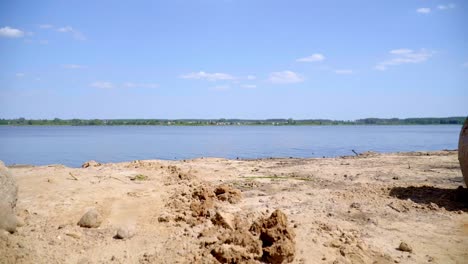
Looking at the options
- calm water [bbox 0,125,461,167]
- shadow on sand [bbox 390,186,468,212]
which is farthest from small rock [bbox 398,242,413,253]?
calm water [bbox 0,125,461,167]

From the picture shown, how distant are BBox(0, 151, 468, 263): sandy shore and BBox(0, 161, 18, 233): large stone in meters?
0.20

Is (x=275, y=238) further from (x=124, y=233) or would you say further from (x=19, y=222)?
(x=19, y=222)

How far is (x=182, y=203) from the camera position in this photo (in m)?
7.72

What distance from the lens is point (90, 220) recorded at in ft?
21.9

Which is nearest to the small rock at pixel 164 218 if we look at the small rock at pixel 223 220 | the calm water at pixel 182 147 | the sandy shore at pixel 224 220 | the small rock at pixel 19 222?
the sandy shore at pixel 224 220

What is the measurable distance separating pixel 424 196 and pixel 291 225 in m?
4.50

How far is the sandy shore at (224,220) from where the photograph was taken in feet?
19.5

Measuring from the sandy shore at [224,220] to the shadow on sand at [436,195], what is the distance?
24 millimetres

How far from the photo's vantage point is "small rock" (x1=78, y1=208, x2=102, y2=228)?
21.8 ft

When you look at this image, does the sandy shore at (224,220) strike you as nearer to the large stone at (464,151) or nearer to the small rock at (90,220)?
the small rock at (90,220)

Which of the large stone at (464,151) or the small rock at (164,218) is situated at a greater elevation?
the large stone at (464,151)

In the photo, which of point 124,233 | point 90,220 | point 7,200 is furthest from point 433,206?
point 7,200

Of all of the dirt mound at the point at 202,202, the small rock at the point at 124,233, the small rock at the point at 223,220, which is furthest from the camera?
the dirt mound at the point at 202,202

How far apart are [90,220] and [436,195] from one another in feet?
26.6
